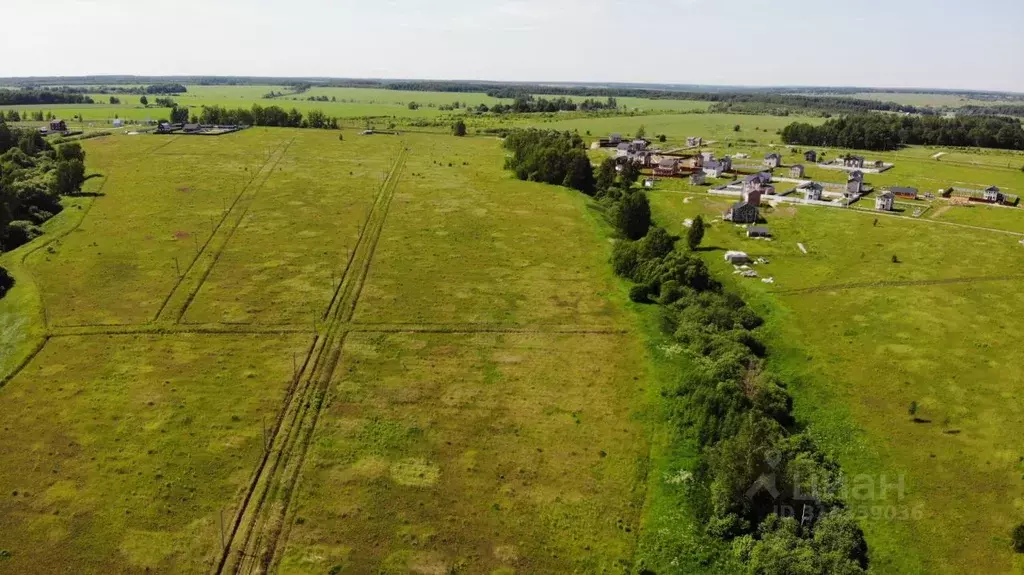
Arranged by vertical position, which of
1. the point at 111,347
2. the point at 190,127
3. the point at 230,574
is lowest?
the point at 230,574

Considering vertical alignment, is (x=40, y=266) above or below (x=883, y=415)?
above

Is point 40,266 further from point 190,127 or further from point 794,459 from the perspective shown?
point 190,127

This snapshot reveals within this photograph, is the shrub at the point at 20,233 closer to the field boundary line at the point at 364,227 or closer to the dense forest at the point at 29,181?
the dense forest at the point at 29,181

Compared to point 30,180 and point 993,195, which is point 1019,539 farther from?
point 30,180

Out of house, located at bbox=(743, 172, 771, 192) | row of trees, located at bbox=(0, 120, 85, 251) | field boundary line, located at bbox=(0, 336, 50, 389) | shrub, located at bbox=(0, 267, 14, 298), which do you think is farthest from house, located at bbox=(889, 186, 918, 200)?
row of trees, located at bbox=(0, 120, 85, 251)

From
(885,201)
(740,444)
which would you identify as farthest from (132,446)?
(885,201)

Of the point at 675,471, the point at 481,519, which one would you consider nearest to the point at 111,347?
the point at 481,519
